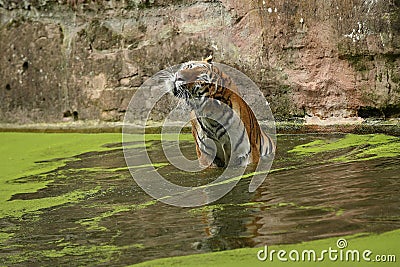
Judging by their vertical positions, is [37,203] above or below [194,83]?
below

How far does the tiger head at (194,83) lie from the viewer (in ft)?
12.1

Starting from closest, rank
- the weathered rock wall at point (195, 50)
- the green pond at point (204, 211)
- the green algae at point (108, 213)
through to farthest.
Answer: the green pond at point (204, 211) → the green algae at point (108, 213) → the weathered rock wall at point (195, 50)

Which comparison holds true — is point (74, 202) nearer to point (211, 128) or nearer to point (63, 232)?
point (63, 232)

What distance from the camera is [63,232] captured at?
8.93 feet

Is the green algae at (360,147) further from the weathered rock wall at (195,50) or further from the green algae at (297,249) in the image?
the green algae at (297,249)

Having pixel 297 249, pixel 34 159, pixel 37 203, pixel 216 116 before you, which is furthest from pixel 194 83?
pixel 297 249

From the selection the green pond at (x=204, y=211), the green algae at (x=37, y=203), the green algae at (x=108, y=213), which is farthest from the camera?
the green algae at (x=37, y=203)

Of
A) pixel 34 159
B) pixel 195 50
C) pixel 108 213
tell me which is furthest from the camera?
pixel 195 50

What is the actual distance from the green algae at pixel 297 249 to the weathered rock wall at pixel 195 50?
2.40m

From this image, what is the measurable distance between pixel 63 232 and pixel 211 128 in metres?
1.31

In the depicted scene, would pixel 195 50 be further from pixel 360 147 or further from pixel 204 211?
pixel 204 211

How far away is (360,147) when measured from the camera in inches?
157

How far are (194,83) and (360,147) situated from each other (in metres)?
0.96

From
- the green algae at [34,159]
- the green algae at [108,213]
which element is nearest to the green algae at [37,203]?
the green algae at [34,159]
